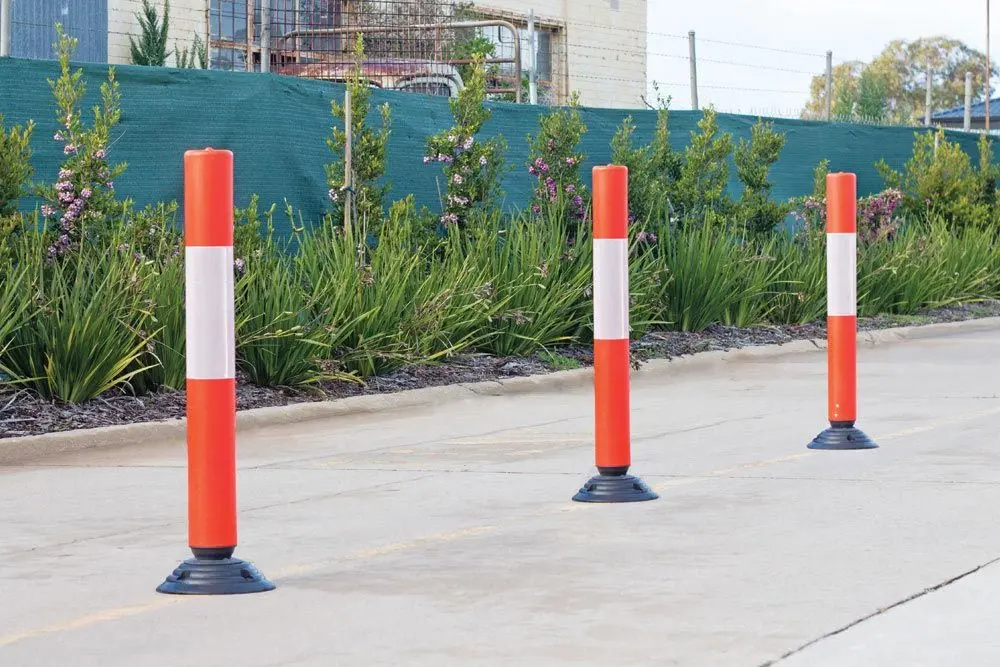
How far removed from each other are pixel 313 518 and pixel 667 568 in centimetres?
194

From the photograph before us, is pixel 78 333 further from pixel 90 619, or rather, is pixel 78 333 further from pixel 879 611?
pixel 879 611

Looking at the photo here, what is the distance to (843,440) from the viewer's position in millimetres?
10023

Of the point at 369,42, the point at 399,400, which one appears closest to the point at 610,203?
the point at 399,400

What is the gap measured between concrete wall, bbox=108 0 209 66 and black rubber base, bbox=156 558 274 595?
26.6 meters

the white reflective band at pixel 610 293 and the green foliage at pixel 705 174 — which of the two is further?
the green foliage at pixel 705 174

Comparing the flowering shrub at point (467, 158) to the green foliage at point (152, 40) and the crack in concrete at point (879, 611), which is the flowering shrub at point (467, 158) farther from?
the green foliage at point (152, 40)

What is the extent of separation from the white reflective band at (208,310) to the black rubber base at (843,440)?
4.72m

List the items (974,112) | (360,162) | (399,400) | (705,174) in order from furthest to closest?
(974,112) → (705,174) → (360,162) → (399,400)

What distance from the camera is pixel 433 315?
1397 centimetres

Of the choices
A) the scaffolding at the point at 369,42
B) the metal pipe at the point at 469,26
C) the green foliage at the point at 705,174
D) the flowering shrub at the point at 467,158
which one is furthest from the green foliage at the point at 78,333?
the scaffolding at the point at 369,42

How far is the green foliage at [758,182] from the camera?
20.0 metres

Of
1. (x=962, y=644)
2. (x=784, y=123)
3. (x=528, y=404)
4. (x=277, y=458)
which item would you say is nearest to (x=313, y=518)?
(x=277, y=458)

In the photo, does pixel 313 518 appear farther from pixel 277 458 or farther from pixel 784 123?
pixel 784 123

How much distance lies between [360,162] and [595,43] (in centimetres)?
3161
